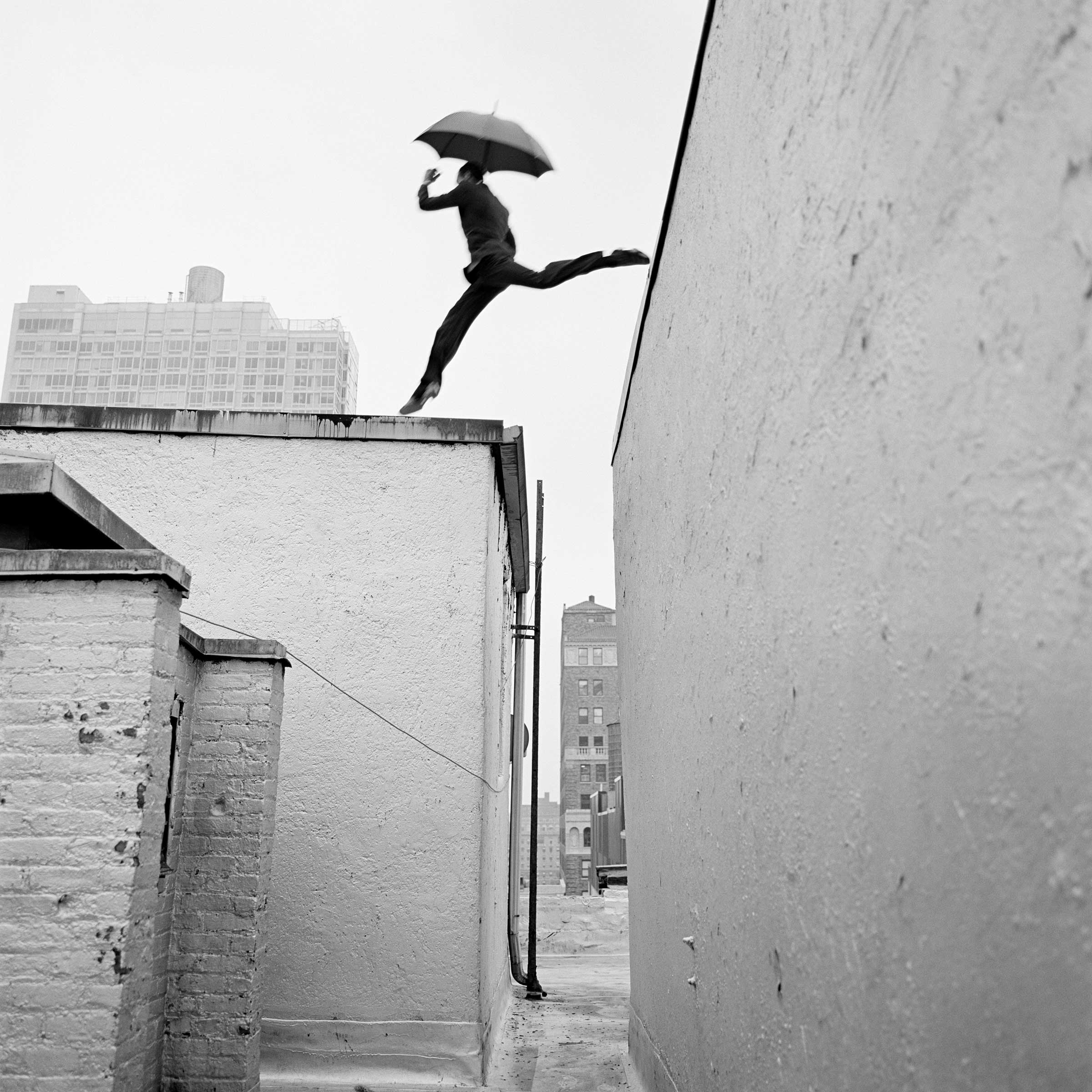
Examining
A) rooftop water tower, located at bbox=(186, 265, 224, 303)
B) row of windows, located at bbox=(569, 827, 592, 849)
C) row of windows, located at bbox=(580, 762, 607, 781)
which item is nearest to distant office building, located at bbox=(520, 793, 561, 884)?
row of windows, located at bbox=(569, 827, 592, 849)

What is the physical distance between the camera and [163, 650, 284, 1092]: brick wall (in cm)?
455

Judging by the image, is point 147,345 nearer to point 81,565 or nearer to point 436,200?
point 436,200

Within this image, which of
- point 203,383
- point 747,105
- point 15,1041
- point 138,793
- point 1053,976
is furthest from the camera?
point 203,383

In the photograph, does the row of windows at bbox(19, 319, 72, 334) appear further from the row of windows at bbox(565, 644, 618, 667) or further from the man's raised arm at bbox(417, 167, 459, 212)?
the man's raised arm at bbox(417, 167, 459, 212)

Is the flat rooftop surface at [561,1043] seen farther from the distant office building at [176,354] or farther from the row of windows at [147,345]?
the row of windows at [147,345]

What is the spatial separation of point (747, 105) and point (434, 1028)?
5.04 metres

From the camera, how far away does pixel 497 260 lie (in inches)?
228

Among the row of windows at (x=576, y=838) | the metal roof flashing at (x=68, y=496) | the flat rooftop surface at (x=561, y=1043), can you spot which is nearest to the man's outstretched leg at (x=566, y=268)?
the metal roof flashing at (x=68, y=496)

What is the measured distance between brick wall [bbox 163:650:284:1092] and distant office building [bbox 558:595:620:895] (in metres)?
46.6

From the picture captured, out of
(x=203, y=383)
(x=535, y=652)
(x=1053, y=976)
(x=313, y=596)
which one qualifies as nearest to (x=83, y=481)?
(x=313, y=596)

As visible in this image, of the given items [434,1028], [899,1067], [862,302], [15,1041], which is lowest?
[434,1028]

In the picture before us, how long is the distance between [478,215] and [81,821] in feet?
12.4

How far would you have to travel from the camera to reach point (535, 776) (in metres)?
10.6

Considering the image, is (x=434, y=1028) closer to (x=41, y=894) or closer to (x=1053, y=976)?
(x=41, y=894)
